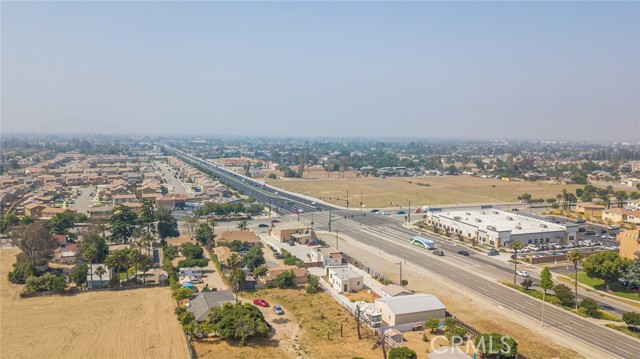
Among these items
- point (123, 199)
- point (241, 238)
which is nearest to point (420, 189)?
point (241, 238)

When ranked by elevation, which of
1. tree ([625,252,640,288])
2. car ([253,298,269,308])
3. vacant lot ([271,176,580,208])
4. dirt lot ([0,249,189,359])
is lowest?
dirt lot ([0,249,189,359])

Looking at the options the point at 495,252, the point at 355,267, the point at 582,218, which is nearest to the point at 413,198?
the point at 582,218

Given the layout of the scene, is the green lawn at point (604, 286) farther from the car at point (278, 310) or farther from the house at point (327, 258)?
the car at point (278, 310)

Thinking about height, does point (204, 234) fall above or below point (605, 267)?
below

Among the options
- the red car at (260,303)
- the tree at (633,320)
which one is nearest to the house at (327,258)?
the red car at (260,303)

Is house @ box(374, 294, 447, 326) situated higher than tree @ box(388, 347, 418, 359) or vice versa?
tree @ box(388, 347, 418, 359)

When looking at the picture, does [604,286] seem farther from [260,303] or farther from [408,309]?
[260,303]

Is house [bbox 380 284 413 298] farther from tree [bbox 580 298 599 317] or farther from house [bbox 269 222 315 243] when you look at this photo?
house [bbox 269 222 315 243]

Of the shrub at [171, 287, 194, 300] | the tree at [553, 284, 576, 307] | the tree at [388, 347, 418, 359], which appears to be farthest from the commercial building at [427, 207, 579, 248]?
the shrub at [171, 287, 194, 300]
